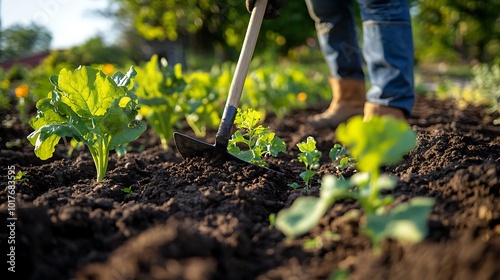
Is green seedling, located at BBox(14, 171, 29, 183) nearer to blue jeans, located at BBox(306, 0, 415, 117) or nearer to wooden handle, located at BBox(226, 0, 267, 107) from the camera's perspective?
wooden handle, located at BBox(226, 0, 267, 107)

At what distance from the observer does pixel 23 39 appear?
7312mm

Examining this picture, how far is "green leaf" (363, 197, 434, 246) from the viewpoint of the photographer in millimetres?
1125

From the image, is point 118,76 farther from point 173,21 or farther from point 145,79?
point 173,21

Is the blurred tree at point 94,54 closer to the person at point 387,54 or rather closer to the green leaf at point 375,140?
the person at point 387,54

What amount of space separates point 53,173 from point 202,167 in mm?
839

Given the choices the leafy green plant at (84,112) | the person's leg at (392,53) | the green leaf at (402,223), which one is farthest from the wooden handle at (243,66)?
the green leaf at (402,223)

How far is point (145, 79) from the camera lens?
3604mm

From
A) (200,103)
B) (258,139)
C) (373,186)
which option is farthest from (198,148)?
(373,186)

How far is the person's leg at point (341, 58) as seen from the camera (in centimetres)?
406

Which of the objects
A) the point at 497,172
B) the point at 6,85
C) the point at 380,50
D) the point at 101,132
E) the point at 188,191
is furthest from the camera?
the point at 6,85

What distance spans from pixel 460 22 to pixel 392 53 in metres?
15.3

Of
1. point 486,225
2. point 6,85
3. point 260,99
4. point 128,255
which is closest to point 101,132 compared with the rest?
point 128,255

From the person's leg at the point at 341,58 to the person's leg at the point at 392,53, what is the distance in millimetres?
723

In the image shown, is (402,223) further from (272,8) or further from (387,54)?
(387,54)
